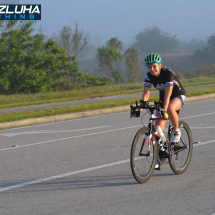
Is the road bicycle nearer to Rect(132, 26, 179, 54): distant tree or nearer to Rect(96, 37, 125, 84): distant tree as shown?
Rect(96, 37, 125, 84): distant tree

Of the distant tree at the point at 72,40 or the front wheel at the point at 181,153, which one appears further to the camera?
the distant tree at the point at 72,40

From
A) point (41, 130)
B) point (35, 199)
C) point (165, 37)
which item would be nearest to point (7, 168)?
point (35, 199)

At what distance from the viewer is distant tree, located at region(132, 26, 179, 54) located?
133 m

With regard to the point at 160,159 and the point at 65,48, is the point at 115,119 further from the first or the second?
the point at 65,48

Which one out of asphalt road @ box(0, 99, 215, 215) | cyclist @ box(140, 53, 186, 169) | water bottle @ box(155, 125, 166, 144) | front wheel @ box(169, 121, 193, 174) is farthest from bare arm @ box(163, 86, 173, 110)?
asphalt road @ box(0, 99, 215, 215)

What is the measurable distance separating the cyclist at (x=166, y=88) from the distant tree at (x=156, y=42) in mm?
126447

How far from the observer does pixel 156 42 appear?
441 ft

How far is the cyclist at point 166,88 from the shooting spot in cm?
542

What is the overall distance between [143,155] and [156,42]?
132 m

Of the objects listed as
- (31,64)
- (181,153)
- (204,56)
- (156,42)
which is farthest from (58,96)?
(156,42)

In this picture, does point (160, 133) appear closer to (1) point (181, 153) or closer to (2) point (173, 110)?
(2) point (173, 110)

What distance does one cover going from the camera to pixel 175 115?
563 cm

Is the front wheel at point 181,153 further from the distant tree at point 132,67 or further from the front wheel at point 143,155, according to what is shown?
the distant tree at point 132,67

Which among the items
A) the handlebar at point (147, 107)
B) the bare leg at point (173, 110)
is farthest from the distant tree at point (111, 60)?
the handlebar at point (147, 107)
